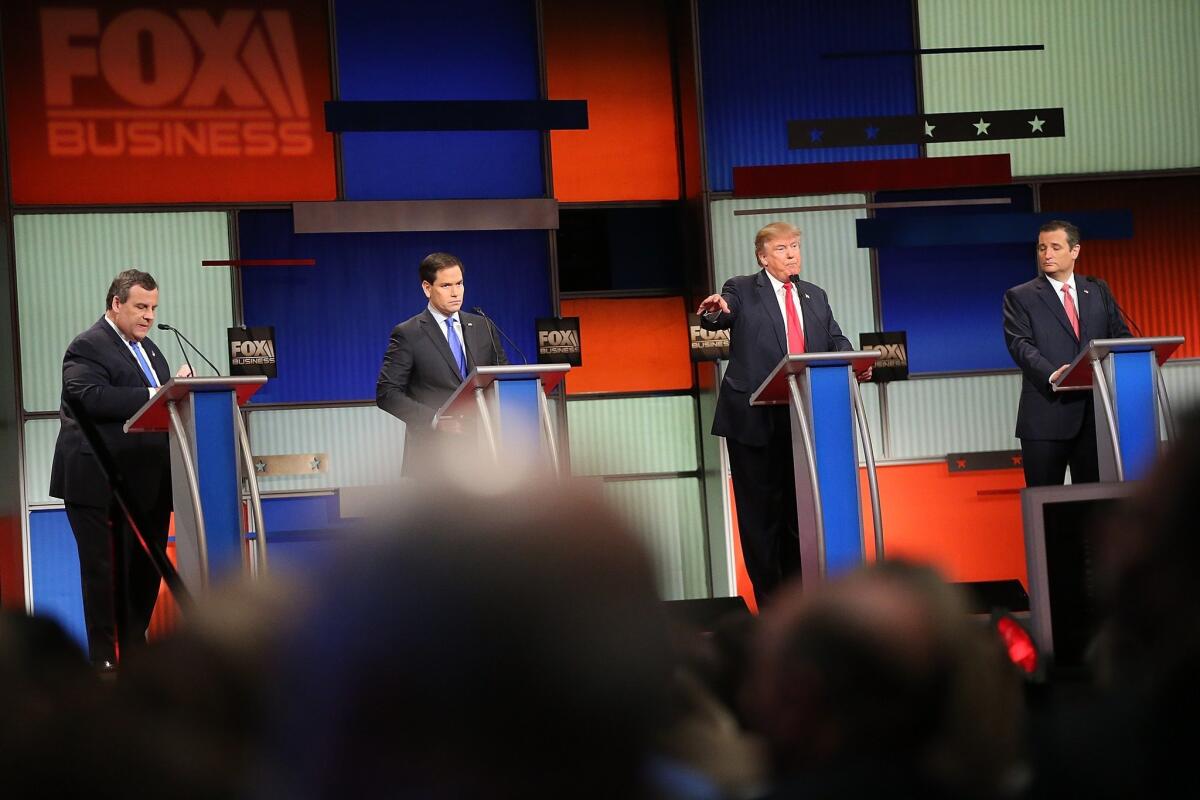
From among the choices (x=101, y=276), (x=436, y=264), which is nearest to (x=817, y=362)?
(x=436, y=264)

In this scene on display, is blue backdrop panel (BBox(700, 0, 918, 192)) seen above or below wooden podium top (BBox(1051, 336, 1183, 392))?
above

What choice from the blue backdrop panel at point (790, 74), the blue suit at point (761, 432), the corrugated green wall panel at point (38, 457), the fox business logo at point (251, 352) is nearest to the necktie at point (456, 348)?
the blue suit at point (761, 432)

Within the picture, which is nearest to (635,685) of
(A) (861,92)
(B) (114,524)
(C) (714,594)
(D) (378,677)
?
(D) (378,677)

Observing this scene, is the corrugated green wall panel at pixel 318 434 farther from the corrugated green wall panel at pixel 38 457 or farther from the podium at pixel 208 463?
the podium at pixel 208 463

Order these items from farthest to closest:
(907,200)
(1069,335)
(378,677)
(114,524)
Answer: (907,200)
(1069,335)
(114,524)
(378,677)

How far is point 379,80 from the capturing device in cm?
668

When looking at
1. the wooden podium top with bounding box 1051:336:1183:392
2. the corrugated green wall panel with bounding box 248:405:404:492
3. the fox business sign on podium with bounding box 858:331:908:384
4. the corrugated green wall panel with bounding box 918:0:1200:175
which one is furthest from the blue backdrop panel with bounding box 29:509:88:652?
the corrugated green wall panel with bounding box 918:0:1200:175

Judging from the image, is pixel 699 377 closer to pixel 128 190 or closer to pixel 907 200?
pixel 907 200

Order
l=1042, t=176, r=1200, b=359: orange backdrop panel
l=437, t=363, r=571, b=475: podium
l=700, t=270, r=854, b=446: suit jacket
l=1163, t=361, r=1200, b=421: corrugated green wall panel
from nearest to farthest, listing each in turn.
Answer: l=437, t=363, r=571, b=475: podium, l=700, t=270, r=854, b=446: suit jacket, l=1163, t=361, r=1200, b=421: corrugated green wall panel, l=1042, t=176, r=1200, b=359: orange backdrop panel

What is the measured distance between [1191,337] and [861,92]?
2177mm

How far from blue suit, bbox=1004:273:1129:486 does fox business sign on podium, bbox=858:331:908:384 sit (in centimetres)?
101

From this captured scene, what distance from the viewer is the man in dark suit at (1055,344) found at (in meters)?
5.56

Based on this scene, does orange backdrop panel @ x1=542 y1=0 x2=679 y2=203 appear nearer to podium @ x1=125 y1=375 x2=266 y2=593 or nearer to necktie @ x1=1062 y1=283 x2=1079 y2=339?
necktie @ x1=1062 y1=283 x2=1079 y2=339

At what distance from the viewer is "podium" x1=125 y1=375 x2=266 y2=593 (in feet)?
13.2
